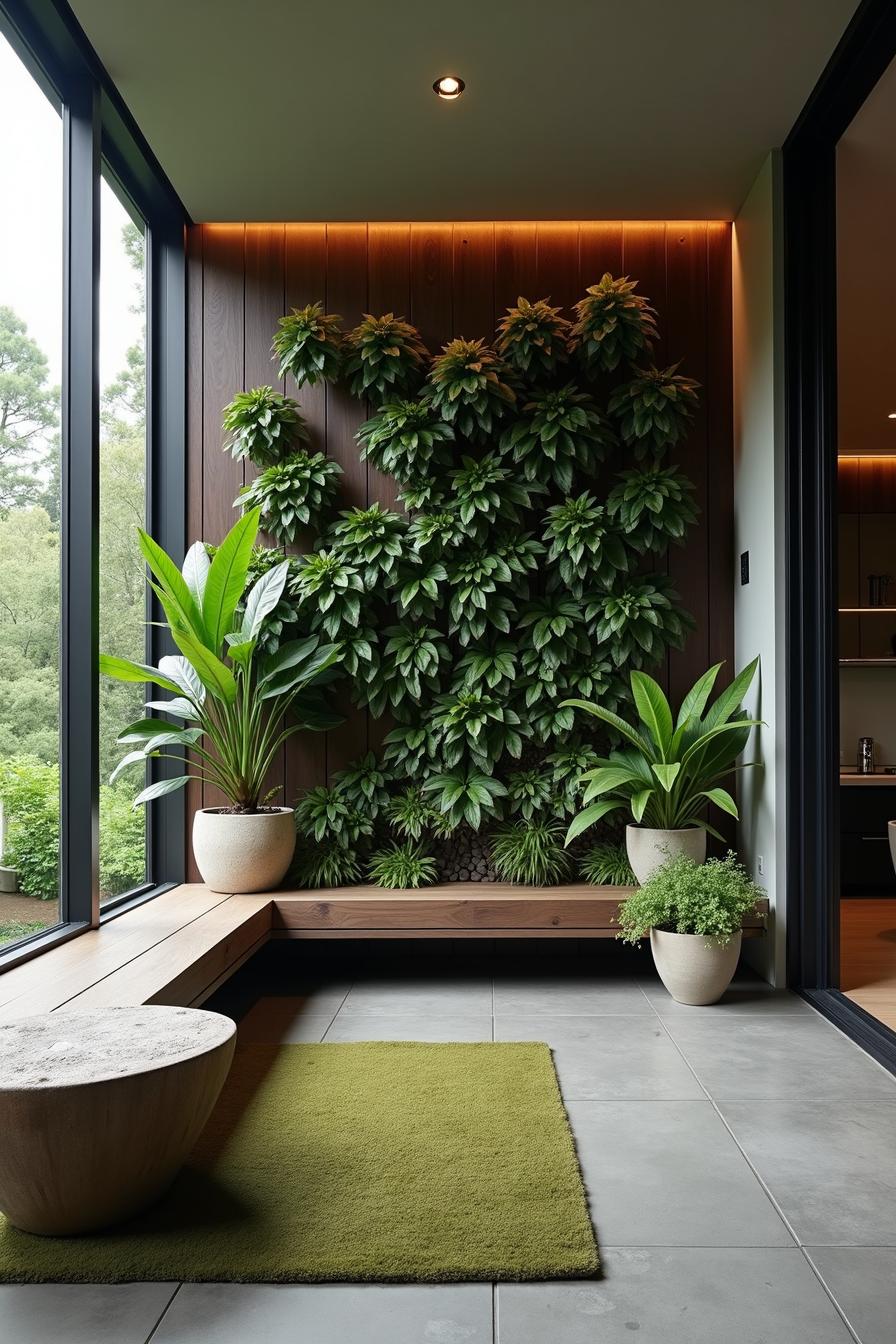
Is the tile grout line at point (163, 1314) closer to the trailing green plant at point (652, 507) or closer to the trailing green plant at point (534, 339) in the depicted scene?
the trailing green plant at point (652, 507)

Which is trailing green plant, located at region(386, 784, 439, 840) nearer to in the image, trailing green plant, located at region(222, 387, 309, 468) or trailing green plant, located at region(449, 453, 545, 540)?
trailing green plant, located at region(449, 453, 545, 540)

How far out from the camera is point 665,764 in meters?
4.12

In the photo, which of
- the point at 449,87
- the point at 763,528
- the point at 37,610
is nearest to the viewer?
the point at 37,610

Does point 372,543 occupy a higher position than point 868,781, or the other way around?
point 372,543

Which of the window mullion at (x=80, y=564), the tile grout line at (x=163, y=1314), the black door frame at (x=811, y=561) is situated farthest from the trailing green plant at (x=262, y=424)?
the tile grout line at (x=163, y=1314)

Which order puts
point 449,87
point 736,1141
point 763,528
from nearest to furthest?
1. point 736,1141
2. point 449,87
3. point 763,528

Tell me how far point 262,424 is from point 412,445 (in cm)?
65

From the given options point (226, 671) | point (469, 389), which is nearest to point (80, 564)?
A: point (226, 671)

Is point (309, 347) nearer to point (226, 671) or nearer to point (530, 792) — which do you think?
point (226, 671)

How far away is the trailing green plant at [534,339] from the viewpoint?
4.42 metres

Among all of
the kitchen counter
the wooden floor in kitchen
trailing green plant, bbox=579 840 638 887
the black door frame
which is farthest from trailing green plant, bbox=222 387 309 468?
the kitchen counter

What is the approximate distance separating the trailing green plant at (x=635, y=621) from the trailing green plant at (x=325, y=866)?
1.38 metres

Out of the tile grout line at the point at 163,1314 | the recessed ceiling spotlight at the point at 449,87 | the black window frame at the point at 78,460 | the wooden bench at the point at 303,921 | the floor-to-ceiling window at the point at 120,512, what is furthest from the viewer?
the floor-to-ceiling window at the point at 120,512

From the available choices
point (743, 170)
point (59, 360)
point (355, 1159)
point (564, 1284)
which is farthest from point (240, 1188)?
point (743, 170)
